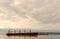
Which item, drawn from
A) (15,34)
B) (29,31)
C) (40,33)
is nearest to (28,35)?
(29,31)

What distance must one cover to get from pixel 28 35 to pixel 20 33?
17.2ft

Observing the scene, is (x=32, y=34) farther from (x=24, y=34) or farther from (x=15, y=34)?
(x=15, y=34)

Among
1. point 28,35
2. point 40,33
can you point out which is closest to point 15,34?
point 28,35

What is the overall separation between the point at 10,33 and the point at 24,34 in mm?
6549

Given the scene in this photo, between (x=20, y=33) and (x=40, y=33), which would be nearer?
(x=20, y=33)

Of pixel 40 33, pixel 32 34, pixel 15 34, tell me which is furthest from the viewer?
pixel 40 33

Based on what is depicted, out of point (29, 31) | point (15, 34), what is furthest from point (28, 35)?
point (15, 34)

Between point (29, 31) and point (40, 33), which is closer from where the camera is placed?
point (29, 31)

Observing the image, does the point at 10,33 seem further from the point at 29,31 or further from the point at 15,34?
the point at 29,31

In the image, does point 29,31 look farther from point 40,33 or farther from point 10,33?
point 40,33

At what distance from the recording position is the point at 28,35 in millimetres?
75250

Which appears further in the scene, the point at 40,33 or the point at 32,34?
the point at 40,33

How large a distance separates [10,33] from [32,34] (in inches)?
409

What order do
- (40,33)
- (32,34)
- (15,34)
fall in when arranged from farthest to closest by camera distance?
(40,33)
(15,34)
(32,34)
